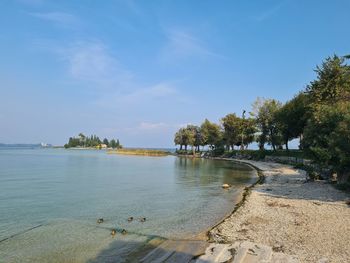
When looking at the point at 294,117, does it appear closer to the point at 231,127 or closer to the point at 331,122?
the point at 331,122

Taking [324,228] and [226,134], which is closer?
[324,228]

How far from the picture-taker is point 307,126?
3897 centimetres

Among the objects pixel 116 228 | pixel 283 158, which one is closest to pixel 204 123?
pixel 283 158

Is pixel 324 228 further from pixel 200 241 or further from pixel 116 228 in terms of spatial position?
pixel 116 228

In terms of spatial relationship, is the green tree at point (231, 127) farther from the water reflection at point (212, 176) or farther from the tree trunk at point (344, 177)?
the tree trunk at point (344, 177)

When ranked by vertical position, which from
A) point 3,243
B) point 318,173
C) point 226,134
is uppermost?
point 226,134

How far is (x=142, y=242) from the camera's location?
15523mm

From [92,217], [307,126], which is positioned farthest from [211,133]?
[92,217]

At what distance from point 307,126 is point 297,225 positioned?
2472 centimetres

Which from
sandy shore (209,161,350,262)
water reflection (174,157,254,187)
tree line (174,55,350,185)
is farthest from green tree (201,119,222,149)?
sandy shore (209,161,350,262)

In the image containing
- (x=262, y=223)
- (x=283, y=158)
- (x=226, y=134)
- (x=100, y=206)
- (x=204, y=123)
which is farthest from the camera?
Result: (x=204, y=123)

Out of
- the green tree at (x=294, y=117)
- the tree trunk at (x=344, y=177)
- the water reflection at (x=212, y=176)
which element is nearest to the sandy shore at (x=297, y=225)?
the tree trunk at (x=344, y=177)

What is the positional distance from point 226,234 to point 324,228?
4803 mm

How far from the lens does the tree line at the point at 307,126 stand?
2748cm
